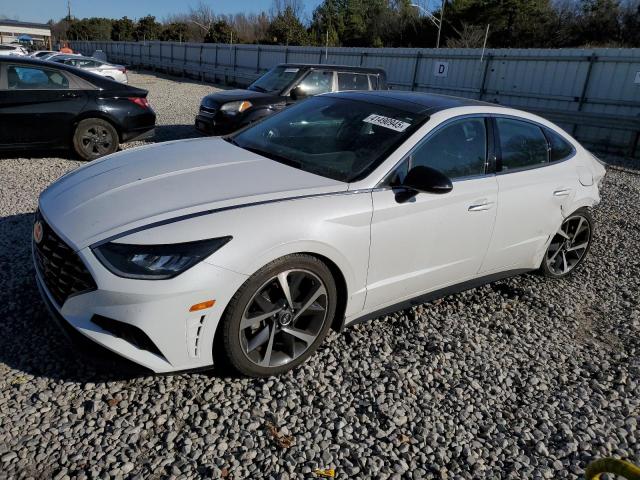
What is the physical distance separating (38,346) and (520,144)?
12.0ft

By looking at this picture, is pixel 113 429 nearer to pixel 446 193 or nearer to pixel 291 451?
pixel 291 451

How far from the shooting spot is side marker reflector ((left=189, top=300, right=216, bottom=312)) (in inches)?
94.7

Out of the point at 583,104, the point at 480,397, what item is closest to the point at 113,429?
the point at 480,397

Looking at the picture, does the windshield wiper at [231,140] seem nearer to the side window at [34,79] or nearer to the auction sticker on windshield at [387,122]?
the auction sticker on windshield at [387,122]

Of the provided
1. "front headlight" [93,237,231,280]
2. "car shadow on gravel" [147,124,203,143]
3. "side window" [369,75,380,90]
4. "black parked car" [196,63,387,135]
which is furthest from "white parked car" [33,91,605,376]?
"car shadow on gravel" [147,124,203,143]

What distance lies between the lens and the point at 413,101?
12.0ft

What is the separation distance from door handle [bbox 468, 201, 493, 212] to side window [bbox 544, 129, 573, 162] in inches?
41.3

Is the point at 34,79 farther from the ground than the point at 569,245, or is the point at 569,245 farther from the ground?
the point at 34,79

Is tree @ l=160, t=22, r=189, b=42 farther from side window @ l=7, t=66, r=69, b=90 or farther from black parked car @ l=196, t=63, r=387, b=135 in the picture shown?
side window @ l=7, t=66, r=69, b=90

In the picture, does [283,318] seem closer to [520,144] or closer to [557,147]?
[520,144]

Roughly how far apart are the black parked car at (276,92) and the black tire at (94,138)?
1.75m

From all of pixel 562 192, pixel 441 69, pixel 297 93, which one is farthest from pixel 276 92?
pixel 441 69

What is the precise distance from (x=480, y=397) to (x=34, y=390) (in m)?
2.49

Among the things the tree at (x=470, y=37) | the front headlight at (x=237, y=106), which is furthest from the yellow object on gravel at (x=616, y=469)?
the tree at (x=470, y=37)
